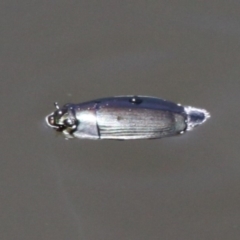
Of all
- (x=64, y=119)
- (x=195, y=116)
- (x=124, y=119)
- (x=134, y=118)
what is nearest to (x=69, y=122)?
(x=64, y=119)

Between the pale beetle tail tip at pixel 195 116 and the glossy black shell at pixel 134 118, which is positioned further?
the pale beetle tail tip at pixel 195 116

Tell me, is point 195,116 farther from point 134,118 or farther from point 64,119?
point 64,119

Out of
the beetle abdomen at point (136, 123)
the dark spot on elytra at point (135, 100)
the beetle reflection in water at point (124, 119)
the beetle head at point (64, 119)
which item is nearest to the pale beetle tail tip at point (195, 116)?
the beetle reflection in water at point (124, 119)

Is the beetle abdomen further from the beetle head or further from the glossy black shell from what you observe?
the beetle head

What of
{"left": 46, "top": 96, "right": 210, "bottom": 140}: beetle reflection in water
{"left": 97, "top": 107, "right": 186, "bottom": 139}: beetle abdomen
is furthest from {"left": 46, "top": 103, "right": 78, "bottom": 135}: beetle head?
{"left": 97, "top": 107, "right": 186, "bottom": 139}: beetle abdomen

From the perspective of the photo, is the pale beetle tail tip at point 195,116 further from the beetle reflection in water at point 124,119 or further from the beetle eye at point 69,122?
the beetle eye at point 69,122

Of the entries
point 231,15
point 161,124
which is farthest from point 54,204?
point 231,15
